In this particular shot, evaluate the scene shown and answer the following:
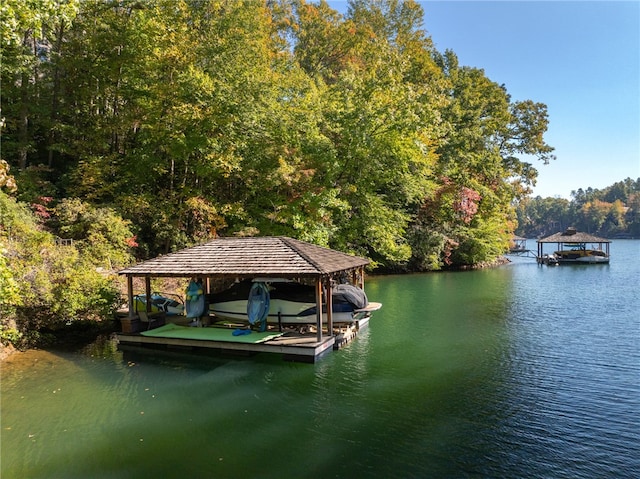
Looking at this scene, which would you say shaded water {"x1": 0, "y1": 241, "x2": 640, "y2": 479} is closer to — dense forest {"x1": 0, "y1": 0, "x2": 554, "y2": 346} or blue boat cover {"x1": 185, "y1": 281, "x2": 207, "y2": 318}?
blue boat cover {"x1": 185, "y1": 281, "x2": 207, "y2": 318}

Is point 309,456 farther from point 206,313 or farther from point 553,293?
point 553,293

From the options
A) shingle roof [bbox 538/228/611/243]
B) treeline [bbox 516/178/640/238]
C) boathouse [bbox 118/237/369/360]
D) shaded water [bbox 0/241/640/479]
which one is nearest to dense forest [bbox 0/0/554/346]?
boathouse [bbox 118/237/369/360]

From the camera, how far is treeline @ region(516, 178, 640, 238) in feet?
362

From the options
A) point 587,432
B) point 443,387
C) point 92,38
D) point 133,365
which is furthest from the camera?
point 92,38

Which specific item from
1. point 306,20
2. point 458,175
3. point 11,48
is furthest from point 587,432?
point 306,20

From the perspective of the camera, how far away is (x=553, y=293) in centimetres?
2220

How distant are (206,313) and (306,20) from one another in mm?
32069

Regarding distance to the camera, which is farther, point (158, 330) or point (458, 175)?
point (458, 175)

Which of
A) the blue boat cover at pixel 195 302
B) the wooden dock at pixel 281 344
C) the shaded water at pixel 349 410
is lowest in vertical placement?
the shaded water at pixel 349 410

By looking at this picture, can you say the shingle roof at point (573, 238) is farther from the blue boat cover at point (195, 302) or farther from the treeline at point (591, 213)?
the treeline at point (591, 213)

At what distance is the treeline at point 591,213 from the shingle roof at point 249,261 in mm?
101081

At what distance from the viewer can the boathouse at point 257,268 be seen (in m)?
10.6

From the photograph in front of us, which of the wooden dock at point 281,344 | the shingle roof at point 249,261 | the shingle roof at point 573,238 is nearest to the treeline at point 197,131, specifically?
the shingle roof at point 249,261

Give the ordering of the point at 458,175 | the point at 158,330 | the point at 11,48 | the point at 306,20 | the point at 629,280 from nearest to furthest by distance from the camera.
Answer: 1. the point at 158,330
2. the point at 11,48
3. the point at 629,280
4. the point at 458,175
5. the point at 306,20
